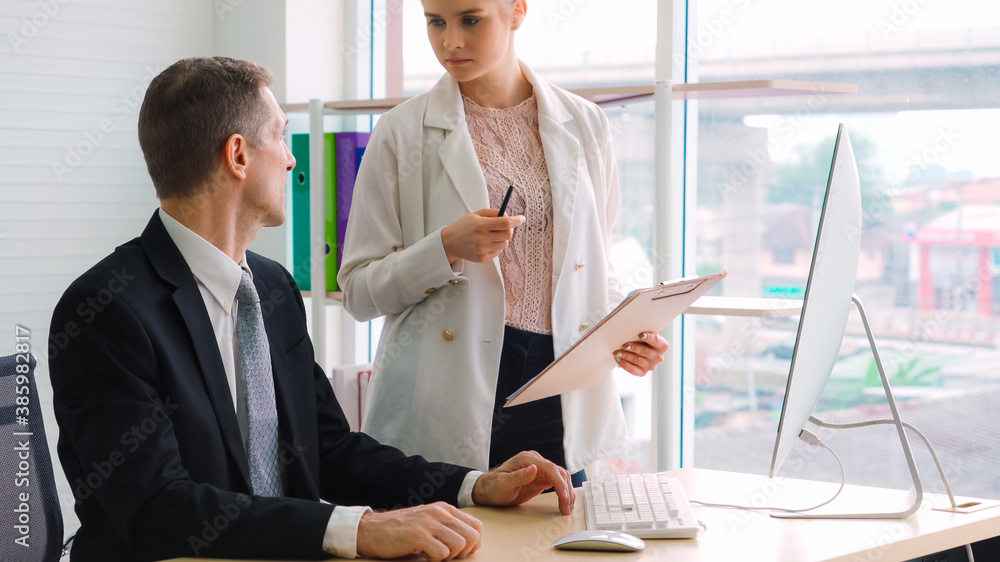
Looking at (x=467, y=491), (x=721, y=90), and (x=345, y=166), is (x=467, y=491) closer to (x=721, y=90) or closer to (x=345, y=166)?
(x=721, y=90)

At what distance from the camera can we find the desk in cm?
A: 120

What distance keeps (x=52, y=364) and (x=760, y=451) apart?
2.01m

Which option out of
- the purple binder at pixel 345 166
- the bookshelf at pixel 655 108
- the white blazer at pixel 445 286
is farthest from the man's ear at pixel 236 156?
the purple binder at pixel 345 166

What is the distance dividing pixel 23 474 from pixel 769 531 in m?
1.34

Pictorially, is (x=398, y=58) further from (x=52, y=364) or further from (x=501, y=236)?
(x=52, y=364)

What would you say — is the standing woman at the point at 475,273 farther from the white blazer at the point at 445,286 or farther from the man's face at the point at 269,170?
the man's face at the point at 269,170

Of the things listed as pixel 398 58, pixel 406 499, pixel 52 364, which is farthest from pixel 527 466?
pixel 398 58

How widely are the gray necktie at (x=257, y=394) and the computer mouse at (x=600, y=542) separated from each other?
0.48 metres

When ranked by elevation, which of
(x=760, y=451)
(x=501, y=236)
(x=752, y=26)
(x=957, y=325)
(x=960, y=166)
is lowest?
(x=760, y=451)

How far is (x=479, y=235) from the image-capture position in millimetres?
1618

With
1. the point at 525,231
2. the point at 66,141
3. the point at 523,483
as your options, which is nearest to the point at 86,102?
the point at 66,141

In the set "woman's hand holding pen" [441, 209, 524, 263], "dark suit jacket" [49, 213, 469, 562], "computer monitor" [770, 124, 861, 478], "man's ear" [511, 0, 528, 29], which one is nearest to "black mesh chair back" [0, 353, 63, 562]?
"dark suit jacket" [49, 213, 469, 562]

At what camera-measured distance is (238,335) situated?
1400 millimetres

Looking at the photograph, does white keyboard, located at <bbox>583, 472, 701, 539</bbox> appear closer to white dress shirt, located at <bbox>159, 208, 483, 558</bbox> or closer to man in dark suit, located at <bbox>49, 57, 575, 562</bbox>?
man in dark suit, located at <bbox>49, 57, 575, 562</bbox>
